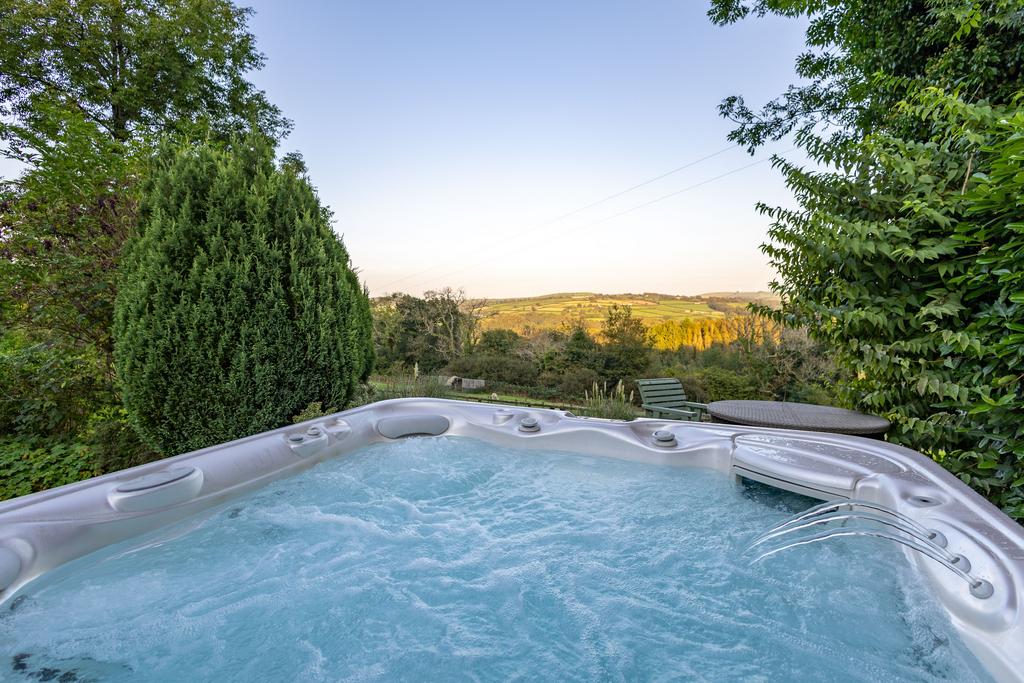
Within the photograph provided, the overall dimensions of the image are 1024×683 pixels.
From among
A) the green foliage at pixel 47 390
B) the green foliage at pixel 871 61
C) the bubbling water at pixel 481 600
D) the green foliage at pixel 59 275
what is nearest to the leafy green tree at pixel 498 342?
the green foliage at pixel 871 61

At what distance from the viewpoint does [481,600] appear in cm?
129

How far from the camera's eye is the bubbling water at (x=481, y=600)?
104 centimetres

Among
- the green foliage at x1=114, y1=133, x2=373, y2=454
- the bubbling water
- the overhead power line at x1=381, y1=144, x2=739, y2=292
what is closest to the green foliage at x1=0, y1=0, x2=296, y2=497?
the green foliage at x1=114, y1=133, x2=373, y2=454

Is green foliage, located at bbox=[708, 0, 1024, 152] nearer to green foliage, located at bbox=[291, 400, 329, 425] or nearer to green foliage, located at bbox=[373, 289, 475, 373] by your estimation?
green foliage, located at bbox=[291, 400, 329, 425]

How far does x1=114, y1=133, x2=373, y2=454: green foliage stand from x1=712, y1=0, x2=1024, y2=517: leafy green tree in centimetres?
278

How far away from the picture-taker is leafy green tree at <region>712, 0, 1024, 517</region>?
1586 mm

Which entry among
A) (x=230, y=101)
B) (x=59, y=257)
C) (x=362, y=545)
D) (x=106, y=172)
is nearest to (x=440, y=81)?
(x=106, y=172)

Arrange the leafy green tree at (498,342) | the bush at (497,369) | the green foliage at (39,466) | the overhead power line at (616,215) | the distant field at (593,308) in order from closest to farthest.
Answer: the green foliage at (39,466) → the overhead power line at (616,215) → the bush at (497,369) → the distant field at (593,308) → the leafy green tree at (498,342)

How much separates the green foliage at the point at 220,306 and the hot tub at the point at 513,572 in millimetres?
719

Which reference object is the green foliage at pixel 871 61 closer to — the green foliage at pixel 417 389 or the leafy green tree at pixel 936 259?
the leafy green tree at pixel 936 259

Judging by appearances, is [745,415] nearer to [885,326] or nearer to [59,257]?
[885,326]

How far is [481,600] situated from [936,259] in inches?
84.9

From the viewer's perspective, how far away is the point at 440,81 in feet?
19.7

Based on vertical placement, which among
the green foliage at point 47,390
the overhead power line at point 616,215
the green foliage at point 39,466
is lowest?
the green foliage at point 39,466
